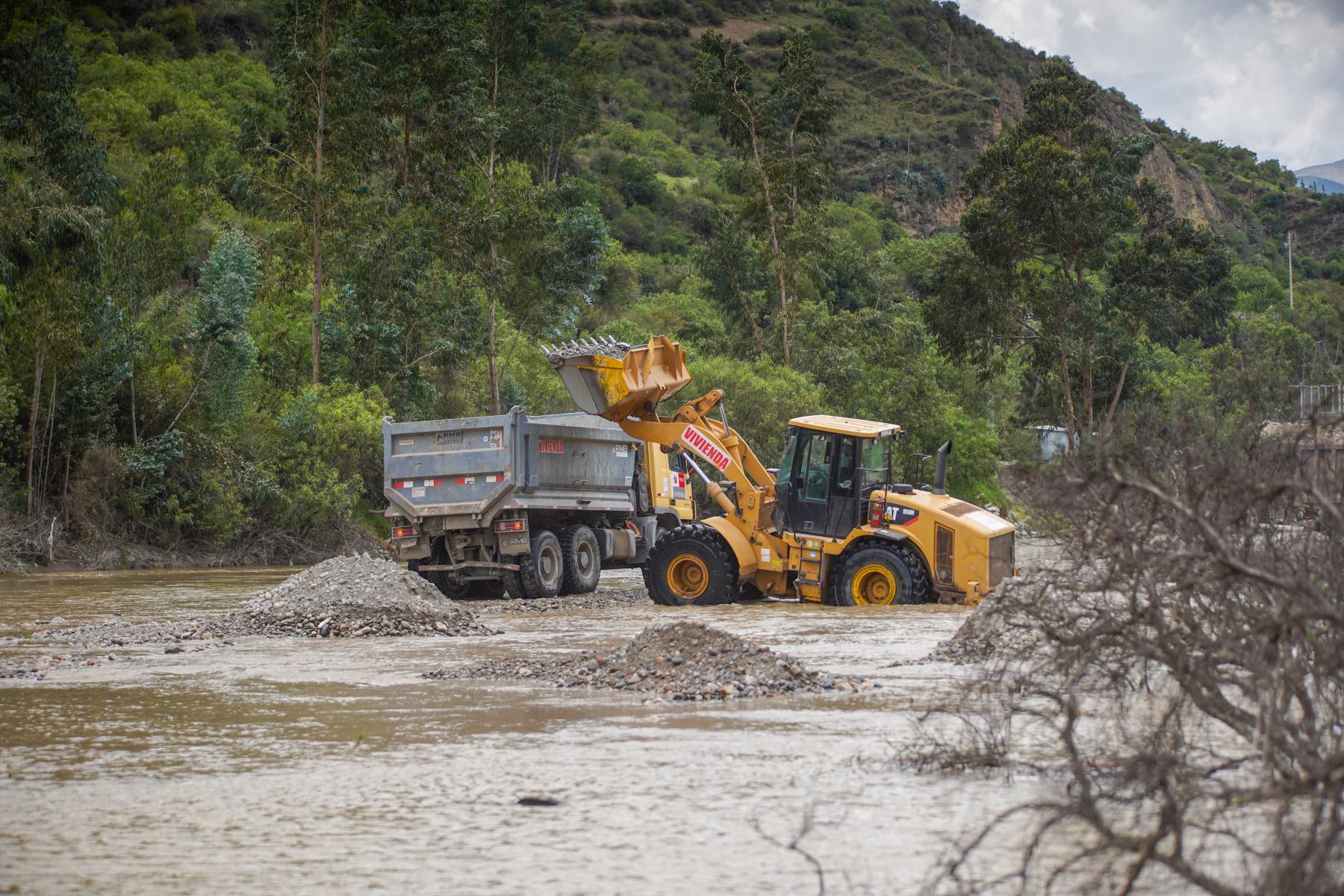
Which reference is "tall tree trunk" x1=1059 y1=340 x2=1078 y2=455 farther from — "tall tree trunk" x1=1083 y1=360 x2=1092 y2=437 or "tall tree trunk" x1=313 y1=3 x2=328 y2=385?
"tall tree trunk" x1=313 y1=3 x2=328 y2=385

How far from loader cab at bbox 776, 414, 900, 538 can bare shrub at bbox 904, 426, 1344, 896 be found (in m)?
11.0

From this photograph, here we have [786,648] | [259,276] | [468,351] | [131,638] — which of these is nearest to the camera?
[786,648]

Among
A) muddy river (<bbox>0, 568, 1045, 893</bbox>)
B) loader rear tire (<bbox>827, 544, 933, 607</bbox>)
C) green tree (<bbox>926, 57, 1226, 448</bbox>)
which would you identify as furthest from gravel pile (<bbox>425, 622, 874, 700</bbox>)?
green tree (<bbox>926, 57, 1226, 448</bbox>)

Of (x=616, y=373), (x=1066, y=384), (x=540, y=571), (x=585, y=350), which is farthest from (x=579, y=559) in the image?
(x=1066, y=384)

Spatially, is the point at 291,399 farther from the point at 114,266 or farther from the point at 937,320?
the point at 937,320

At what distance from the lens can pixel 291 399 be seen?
1352 inches

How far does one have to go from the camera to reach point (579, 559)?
915 inches

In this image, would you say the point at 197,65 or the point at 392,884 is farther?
the point at 197,65

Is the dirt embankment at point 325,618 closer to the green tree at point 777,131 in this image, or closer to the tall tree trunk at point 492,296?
the tall tree trunk at point 492,296

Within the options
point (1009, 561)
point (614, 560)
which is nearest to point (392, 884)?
point (1009, 561)

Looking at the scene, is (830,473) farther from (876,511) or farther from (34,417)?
(34,417)

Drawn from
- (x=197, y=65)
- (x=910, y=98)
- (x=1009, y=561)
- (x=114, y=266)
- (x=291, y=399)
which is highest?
(x=910, y=98)

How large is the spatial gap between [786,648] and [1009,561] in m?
6.15

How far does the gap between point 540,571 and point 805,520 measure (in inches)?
175
